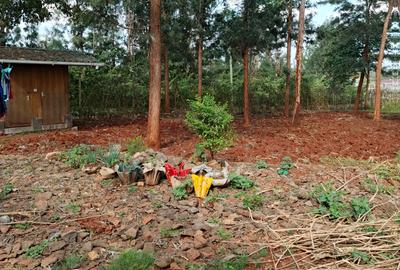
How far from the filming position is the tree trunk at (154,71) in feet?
28.9

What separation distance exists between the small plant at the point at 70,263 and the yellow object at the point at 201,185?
1.90 m

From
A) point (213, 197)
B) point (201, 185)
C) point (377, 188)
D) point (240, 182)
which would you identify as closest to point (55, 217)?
point (201, 185)

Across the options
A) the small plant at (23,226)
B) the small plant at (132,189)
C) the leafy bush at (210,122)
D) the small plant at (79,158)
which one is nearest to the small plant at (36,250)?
the small plant at (23,226)

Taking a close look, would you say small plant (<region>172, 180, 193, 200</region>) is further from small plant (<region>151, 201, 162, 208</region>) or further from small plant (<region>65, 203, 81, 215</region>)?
small plant (<region>65, 203, 81, 215</region>)

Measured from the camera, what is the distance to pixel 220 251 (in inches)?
145

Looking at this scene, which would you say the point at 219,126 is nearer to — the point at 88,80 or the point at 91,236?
the point at 91,236

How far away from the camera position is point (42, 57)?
40.8 ft

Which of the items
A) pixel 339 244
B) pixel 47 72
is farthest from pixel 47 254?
pixel 47 72

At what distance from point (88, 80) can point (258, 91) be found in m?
9.81

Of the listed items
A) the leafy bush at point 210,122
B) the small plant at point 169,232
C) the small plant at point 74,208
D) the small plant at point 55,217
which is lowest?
the small plant at point 169,232

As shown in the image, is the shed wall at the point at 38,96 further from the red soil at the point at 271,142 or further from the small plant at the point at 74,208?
the small plant at the point at 74,208

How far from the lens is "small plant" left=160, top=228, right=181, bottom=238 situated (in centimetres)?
395

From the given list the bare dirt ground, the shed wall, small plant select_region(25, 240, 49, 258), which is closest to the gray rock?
the bare dirt ground

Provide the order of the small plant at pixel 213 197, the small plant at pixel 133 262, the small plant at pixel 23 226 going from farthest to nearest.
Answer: the small plant at pixel 213 197 → the small plant at pixel 23 226 → the small plant at pixel 133 262
